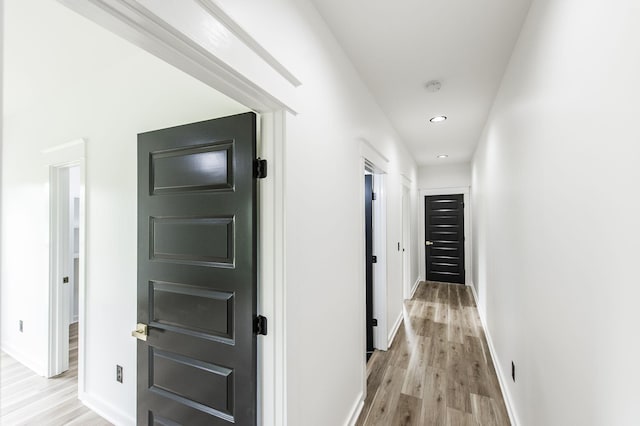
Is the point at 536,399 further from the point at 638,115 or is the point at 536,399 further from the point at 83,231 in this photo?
the point at 83,231

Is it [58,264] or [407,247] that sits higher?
[58,264]

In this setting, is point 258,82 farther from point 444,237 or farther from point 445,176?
point 444,237

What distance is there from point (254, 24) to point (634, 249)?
1.38 m

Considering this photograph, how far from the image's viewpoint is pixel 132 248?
1958 mm

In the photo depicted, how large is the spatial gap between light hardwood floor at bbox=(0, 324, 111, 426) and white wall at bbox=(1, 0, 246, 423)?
0.17 m

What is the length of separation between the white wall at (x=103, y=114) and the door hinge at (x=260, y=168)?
40cm

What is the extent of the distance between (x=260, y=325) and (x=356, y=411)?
1353mm

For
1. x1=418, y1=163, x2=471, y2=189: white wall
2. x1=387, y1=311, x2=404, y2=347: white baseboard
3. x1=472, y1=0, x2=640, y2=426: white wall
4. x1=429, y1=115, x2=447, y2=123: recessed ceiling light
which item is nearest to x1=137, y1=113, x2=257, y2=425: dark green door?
x1=472, y1=0, x2=640, y2=426: white wall

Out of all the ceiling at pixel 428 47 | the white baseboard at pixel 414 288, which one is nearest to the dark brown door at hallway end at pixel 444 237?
the white baseboard at pixel 414 288

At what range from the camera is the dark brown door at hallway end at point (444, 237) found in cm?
601

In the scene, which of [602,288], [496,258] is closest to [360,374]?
[496,258]

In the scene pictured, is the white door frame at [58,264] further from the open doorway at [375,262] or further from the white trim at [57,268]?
the open doorway at [375,262]

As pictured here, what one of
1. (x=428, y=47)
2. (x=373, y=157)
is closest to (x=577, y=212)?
(x=428, y=47)

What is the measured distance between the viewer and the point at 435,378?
2.60m
